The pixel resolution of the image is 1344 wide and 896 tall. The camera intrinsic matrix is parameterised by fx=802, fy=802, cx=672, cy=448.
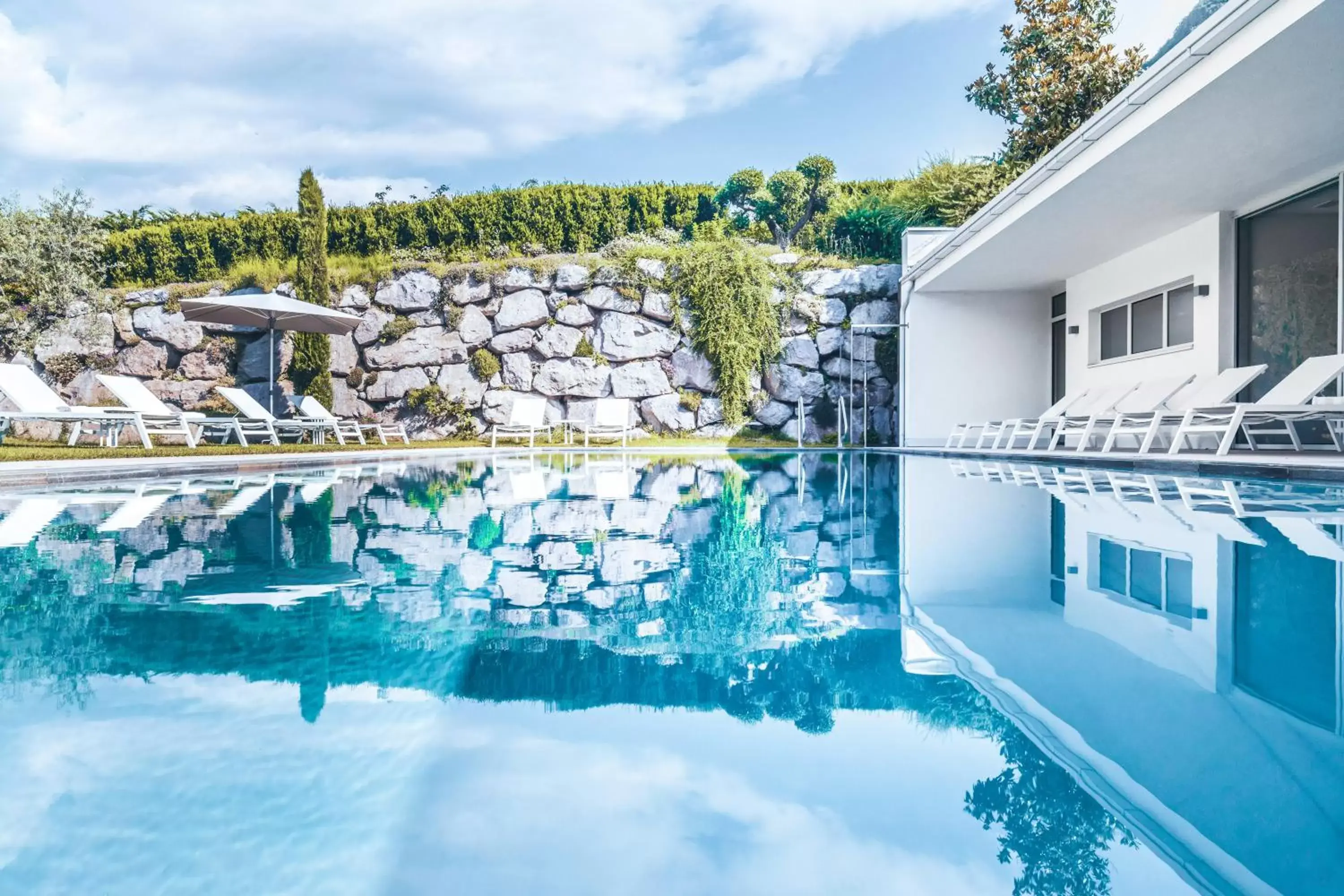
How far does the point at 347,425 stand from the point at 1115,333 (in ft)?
39.3

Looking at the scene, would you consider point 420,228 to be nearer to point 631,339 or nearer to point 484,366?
point 484,366

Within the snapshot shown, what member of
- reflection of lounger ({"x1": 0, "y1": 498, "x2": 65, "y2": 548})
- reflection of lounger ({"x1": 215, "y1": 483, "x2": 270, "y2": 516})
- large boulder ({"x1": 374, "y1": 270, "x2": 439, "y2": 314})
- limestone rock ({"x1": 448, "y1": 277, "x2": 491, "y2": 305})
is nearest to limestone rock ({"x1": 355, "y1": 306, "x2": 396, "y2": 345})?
large boulder ({"x1": 374, "y1": 270, "x2": 439, "y2": 314})

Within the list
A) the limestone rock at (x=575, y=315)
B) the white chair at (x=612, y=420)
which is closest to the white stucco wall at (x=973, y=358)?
the white chair at (x=612, y=420)

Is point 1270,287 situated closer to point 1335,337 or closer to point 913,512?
point 1335,337

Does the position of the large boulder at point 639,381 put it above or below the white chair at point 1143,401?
above

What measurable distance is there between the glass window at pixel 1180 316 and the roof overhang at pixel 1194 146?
0.72 meters

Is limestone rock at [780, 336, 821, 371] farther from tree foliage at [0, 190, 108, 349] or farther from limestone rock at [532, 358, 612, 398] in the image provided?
tree foliage at [0, 190, 108, 349]

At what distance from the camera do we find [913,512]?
14.5 feet

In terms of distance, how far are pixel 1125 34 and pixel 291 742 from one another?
1918 centimetres

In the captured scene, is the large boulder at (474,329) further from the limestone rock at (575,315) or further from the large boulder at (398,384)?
the limestone rock at (575,315)

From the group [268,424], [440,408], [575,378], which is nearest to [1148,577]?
[268,424]

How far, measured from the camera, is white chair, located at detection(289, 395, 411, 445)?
11.7 metres

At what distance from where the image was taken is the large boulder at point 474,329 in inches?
572

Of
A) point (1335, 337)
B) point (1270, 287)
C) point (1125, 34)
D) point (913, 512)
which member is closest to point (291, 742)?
point (913, 512)
